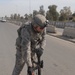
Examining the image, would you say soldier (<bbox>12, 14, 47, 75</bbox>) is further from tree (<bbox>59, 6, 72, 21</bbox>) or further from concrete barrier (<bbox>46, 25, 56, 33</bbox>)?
tree (<bbox>59, 6, 72, 21</bbox>)

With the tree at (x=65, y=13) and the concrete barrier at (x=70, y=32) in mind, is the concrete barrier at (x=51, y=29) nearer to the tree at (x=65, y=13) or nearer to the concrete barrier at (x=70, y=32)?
the concrete barrier at (x=70, y=32)

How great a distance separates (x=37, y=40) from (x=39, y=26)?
0.61 m

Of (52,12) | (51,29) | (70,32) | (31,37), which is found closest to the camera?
(31,37)

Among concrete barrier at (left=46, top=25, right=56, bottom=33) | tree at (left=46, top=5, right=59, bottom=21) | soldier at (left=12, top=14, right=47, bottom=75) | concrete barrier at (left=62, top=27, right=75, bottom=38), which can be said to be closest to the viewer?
soldier at (left=12, top=14, right=47, bottom=75)

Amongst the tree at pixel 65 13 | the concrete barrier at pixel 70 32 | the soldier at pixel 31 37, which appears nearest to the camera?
the soldier at pixel 31 37

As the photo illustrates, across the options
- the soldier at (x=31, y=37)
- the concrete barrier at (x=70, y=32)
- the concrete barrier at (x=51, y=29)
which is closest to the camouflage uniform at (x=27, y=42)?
the soldier at (x=31, y=37)

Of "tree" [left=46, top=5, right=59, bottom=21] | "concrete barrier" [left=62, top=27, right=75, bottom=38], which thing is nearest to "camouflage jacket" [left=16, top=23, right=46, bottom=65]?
"concrete barrier" [left=62, top=27, right=75, bottom=38]

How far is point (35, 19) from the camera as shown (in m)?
4.14

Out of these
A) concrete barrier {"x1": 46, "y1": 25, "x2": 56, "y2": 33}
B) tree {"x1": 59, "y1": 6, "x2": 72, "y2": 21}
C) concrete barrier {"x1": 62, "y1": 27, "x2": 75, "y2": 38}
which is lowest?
tree {"x1": 59, "y1": 6, "x2": 72, "y2": 21}

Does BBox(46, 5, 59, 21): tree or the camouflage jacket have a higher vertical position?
the camouflage jacket

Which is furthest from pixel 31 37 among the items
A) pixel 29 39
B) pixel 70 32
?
pixel 70 32

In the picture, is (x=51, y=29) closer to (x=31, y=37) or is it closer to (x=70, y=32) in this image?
(x=70, y=32)

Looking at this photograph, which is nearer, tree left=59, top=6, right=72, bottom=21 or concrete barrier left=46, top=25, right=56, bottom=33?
concrete barrier left=46, top=25, right=56, bottom=33

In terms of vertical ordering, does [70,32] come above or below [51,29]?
above
